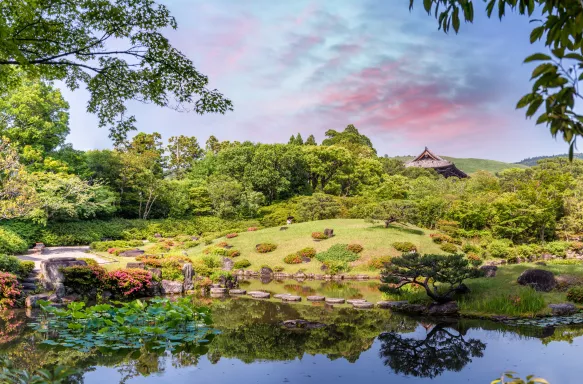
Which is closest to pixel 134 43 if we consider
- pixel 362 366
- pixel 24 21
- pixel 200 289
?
pixel 24 21

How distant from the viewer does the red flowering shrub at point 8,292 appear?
1222 centimetres

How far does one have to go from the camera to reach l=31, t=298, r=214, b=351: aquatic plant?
7927 millimetres

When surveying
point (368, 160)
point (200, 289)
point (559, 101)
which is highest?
point (368, 160)

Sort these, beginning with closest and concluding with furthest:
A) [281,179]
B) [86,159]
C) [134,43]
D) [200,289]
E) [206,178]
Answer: [134,43], [200,289], [86,159], [281,179], [206,178]

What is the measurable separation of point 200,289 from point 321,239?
33.1ft

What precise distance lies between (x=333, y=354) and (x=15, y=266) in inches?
494

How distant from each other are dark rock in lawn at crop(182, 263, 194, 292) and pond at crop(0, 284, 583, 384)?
5551 millimetres

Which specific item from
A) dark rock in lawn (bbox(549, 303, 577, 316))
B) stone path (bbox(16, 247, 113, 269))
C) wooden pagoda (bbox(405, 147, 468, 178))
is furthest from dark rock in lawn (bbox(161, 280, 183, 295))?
wooden pagoda (bbox(405, 147, 468, 178))

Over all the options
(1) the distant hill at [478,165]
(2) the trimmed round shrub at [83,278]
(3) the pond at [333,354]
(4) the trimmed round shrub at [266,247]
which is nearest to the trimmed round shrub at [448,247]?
(4) the trimmed round shrub at [266,247]

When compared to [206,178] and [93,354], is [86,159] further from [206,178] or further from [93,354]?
[93,354]

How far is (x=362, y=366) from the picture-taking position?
7340 mm

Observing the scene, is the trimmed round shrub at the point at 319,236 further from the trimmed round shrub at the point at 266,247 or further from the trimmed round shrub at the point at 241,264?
the trimmed round shrub at the point at 241,264

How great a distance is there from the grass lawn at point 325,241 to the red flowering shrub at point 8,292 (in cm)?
1080

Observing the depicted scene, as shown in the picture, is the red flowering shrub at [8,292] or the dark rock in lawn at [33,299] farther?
the dark rock in lawn at [33,299]
